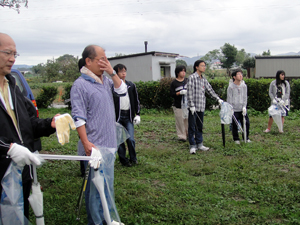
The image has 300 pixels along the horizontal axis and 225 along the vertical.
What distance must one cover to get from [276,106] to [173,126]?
2992 millimetres

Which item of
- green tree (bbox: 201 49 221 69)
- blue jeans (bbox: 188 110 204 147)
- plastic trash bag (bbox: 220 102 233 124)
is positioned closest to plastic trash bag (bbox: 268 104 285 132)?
plastic trash bag (bbox: 220 102 233 124)

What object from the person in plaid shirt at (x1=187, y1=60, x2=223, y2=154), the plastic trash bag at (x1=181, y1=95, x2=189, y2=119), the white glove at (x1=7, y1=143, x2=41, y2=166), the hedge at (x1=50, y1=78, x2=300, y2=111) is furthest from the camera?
the hedge at (x1=50, y1=78, x2=300, y2=111)

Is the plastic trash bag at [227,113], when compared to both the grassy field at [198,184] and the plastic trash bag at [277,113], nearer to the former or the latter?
the grassy field at [198,184]

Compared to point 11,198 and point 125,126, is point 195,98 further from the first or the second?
point 11,198

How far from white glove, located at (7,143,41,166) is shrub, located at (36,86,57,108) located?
41.2ft

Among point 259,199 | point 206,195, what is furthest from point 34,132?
point 259,199

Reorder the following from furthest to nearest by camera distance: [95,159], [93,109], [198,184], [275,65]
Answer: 1. [275,65]
2. [198,184]
3. [93,109]
4. [95,159]

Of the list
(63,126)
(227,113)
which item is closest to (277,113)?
(227,113)

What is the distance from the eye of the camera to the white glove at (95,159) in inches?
88.0

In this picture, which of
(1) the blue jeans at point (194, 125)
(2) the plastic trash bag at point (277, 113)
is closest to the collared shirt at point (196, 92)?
(1) the blue jeans at point (194, 125)

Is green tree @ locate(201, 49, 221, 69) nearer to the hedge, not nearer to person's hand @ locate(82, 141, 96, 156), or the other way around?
the hedge

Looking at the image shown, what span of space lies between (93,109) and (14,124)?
2.32 ft

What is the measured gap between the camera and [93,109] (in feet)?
8.27

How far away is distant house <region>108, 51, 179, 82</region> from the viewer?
67.9 ft
